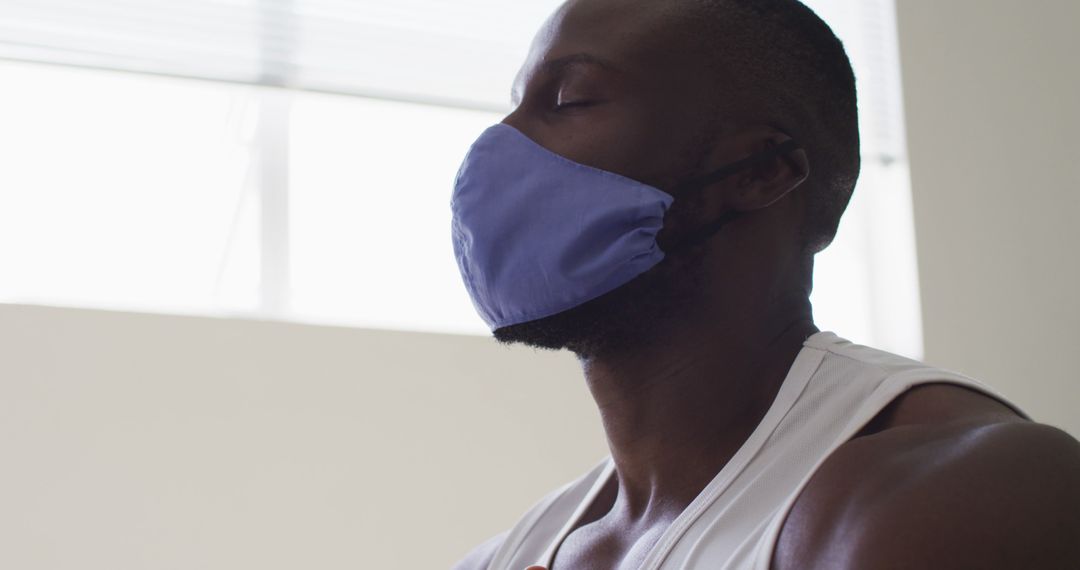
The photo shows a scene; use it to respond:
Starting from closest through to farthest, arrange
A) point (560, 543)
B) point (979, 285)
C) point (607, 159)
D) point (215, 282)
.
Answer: point (607, 159) < point (560, 543) < point (215, 282) < point (979, 285)

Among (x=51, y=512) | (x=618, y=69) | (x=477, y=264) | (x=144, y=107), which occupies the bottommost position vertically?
(x=51, y=512)

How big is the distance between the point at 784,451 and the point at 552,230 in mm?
270

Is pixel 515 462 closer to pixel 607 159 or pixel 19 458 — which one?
pixel 19 458

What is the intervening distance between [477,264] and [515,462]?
4.93 ft

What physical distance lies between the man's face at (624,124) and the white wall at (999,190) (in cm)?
205

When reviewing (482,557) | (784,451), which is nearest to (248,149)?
(482,557)

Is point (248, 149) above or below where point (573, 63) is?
above

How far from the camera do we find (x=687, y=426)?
109 centimetres

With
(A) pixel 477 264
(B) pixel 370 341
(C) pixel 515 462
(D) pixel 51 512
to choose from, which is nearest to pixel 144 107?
(B) pixel 370 341

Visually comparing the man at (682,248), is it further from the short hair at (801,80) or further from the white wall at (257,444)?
the white wall at (257,444)

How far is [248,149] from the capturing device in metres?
2.55

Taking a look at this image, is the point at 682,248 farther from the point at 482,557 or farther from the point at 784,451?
the point at 482,557

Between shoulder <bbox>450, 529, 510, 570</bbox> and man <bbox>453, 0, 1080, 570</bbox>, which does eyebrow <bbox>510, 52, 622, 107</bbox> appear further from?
shoulder <bbox>450, 529, 510, 570</bbox>

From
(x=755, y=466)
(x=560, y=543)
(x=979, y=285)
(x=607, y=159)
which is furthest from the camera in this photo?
(x=979, y=285)
